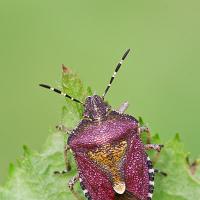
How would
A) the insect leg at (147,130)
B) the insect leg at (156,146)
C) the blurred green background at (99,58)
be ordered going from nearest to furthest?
the insect leg at (156,146) < the insect leg at (147,130) < the blurred green background at (99,58)

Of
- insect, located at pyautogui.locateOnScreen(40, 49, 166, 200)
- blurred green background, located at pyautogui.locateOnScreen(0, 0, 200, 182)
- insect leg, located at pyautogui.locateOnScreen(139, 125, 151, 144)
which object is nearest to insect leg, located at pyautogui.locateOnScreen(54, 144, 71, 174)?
insect, located at pyautogui.locateOnScreen(40, 49, 166, 200)

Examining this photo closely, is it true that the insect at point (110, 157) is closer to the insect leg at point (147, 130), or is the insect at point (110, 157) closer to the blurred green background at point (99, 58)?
the insect leg at point (147, 130)

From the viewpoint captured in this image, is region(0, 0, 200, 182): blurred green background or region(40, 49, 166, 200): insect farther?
region(0, 0, 200, 182): blurred green background

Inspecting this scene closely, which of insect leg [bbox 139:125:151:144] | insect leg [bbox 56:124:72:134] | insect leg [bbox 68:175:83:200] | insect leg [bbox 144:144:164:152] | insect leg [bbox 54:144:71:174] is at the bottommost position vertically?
insect leg [bbox 68:175:83:200]

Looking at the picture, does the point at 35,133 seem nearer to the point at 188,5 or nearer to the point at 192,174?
the point at 188,5

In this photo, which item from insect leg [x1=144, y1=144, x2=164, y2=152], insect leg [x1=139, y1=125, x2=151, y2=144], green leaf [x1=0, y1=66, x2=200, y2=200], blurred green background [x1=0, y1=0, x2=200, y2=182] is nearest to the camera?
green leaf [x1=0, y1=66, x2=200, y2=200]

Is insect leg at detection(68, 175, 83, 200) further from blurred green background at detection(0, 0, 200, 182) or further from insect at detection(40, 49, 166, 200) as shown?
blurred green background at detection(0, 0, 200, 182)

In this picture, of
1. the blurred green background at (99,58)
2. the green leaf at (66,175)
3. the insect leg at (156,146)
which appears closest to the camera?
the green leaf at (66,175)

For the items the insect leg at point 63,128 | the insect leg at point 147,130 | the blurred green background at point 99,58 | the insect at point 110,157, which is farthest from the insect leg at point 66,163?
the blurred green background at point 99,58
